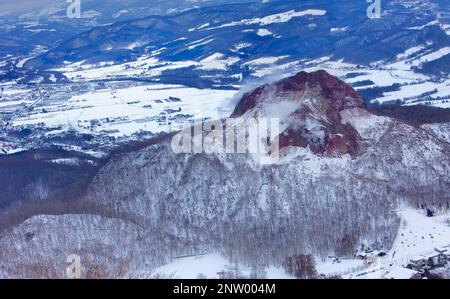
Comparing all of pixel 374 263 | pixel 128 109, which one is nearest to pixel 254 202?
pixel 374 263

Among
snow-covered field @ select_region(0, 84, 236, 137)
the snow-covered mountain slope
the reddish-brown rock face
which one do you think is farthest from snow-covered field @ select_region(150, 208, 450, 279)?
snow-covered field @ select_region(0, 84, 236, 137)

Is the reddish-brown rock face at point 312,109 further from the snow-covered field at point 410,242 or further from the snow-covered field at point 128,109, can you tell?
the snow-covered field at point 128,109

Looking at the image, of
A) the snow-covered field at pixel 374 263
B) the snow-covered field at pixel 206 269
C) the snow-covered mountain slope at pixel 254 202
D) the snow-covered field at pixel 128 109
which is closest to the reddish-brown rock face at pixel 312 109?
the snow-covered mountain slope at pixel 254 202

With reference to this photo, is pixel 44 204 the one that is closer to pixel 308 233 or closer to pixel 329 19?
pixel 308 233

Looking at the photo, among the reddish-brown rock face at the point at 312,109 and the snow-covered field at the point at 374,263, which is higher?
the reddish-brown rock face at the point at 312,109

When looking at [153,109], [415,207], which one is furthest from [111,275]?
[153,109]

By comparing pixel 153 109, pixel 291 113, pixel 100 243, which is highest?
pixel 291 113
